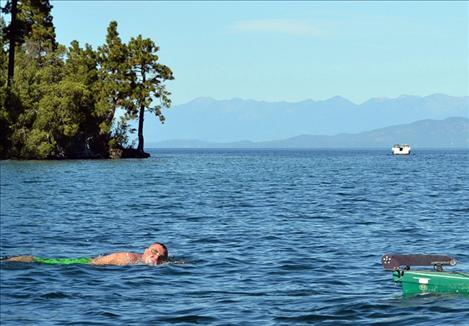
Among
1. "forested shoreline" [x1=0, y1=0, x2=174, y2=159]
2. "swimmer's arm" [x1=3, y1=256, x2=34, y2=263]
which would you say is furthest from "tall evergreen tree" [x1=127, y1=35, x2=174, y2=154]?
"swimmer's arm" [x1=3, y1=256, x2=34, y2=263]

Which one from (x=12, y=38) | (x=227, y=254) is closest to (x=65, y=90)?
(x=12, y=38)

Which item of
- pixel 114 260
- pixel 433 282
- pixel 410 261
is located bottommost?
pixel 114 260

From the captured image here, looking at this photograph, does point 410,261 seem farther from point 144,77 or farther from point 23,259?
point 144,77

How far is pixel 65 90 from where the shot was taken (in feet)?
309

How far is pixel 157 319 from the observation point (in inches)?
605

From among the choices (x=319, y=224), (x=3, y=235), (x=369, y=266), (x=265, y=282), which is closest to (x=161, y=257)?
(x=265, y=282)

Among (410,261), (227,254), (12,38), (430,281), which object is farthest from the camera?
(12,38)

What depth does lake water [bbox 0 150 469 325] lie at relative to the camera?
52.8 ft

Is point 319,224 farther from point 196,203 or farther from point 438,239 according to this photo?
point 196,203

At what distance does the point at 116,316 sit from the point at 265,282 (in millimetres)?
5029

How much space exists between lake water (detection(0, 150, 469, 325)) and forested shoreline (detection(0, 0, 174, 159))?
1277 inches

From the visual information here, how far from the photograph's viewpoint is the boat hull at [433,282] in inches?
689

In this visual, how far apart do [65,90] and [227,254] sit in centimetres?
7301

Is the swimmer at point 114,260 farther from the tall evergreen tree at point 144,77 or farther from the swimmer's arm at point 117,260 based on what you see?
the tall evergreen tree at point 144,77
